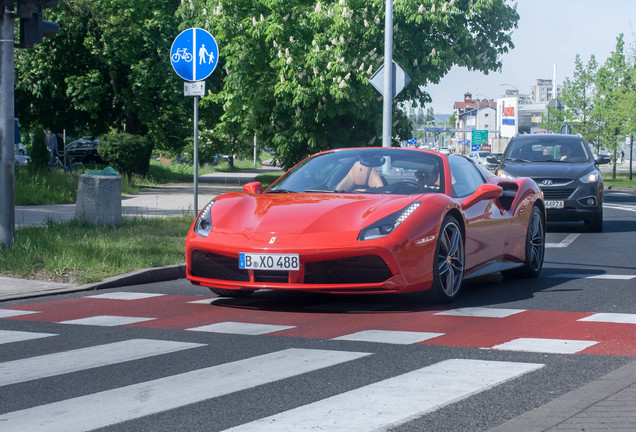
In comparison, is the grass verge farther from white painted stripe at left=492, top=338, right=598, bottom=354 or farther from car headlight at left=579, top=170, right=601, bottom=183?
car headlight at left=579, top=170, right=601, bottom=183

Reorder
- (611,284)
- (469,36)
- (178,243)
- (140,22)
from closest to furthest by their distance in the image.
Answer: (611,284), (178,243), (469,36), (140,22)

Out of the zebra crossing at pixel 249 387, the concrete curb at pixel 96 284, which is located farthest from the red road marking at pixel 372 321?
the zebra crossing at pixel 249 387

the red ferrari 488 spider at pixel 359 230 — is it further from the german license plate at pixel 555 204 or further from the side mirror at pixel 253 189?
the german license plate at pixel 555 204

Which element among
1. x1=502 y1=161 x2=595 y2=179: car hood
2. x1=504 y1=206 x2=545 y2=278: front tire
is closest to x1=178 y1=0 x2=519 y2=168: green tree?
x1=502 y1=161 x2=595 y2=179: car hood

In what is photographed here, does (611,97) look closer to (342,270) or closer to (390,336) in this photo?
(342,270)

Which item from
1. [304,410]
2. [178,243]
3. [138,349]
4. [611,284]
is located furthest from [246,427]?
[178,243]

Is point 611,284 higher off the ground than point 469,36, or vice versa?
point 469,36

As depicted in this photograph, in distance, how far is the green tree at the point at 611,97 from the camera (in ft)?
158

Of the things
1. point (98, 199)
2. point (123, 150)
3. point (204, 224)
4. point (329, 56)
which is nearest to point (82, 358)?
point (204, 224)

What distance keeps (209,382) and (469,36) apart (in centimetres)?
2242

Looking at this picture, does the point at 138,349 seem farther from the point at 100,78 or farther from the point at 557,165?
the point at 100,78

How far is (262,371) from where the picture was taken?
16.5 ft

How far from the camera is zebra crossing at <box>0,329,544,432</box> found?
4.00 m

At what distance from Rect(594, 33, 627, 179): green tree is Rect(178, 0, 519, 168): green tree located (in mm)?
22605
